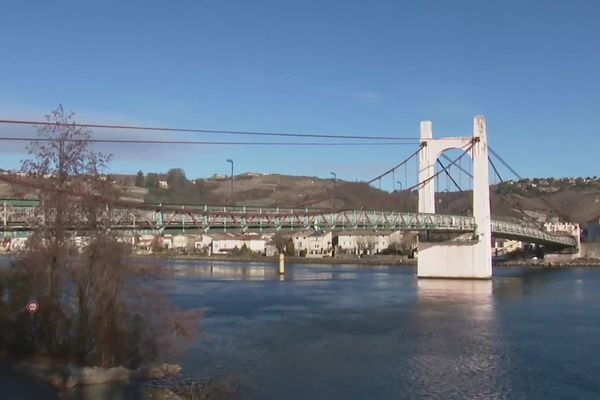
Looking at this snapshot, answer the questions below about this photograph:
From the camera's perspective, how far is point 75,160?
1545cm

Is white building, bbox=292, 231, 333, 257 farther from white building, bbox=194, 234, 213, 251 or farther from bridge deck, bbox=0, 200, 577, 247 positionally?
bridge deck, bbox=0, 200, 577, 247

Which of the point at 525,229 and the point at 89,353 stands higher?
the point at 525,229

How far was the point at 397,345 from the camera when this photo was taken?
22031 mm

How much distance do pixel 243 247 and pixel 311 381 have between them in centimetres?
10362

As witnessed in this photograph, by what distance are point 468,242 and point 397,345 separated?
29.6m

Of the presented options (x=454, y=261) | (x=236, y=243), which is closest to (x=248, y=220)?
(x=454, y=261)

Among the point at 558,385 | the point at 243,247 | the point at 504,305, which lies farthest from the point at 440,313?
the point at 243,247

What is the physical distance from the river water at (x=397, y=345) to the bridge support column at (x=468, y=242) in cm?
973

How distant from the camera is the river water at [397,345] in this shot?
16250mm

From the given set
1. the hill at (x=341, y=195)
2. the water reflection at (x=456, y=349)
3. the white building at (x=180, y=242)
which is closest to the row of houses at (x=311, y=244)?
the white building at (x=180, y=242)

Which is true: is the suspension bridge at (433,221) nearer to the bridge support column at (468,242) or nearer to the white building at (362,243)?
the bridge support column at (468,242)

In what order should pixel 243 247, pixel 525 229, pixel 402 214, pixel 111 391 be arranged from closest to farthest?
pixel 111 391
pixel 402 214
pixel 525 229
pixel 243 247

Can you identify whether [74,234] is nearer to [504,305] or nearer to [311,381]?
[311,381]

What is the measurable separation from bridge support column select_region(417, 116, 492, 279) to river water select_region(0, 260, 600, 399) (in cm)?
973
